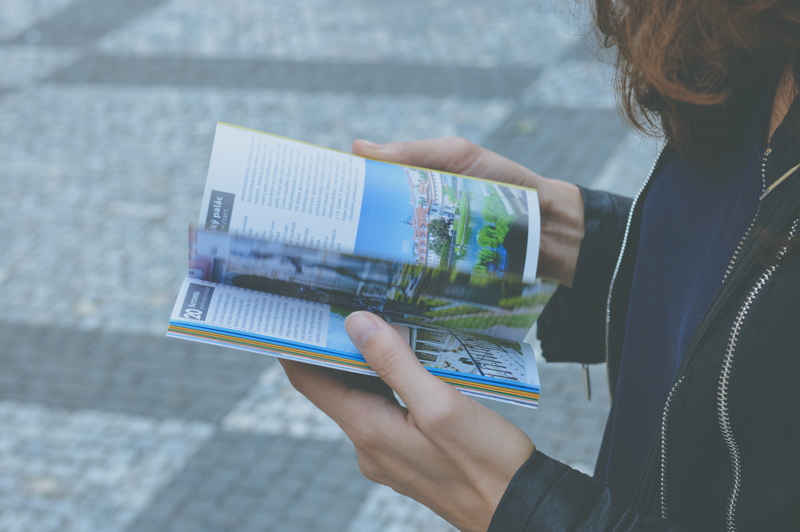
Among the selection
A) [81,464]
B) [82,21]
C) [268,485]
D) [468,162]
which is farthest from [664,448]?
[82,21]

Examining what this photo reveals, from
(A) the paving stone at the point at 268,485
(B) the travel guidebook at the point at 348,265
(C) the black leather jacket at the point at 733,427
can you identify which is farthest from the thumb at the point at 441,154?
(A) the paving stone at the point at 268,485

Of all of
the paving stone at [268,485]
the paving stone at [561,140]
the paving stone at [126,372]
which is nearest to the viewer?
the paving stone at [268,485]

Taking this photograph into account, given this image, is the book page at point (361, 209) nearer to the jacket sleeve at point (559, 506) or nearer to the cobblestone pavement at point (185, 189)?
the jacket sleeve at point (559, 506)

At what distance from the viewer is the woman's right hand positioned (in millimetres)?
1518

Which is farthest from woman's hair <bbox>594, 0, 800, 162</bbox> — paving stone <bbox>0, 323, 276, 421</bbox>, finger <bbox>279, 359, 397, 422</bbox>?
paving stone <bbox>0, 323, 276, 421</bbox>

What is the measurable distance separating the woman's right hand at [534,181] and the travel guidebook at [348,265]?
0.83ft

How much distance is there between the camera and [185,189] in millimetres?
4430

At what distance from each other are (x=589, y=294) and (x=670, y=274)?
12.5 inches

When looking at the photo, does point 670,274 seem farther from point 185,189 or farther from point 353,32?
point 353,32

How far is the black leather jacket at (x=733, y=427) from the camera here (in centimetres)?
90

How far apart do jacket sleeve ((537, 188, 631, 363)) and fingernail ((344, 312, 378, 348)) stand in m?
0.49

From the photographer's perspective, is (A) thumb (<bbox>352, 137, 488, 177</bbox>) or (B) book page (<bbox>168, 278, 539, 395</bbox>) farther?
(A) thumb (<bbox>352, 137, 488, 177</bbox>)

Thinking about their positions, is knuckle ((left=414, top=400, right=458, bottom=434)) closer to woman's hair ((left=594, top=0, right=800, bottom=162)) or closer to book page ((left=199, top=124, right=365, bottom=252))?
book page ((left=199, top=124, right=365, bottom=252))

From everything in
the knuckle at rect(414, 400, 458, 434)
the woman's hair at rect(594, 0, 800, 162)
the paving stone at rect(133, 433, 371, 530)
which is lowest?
the paving stone at rect(133, 433, 371, 530)
